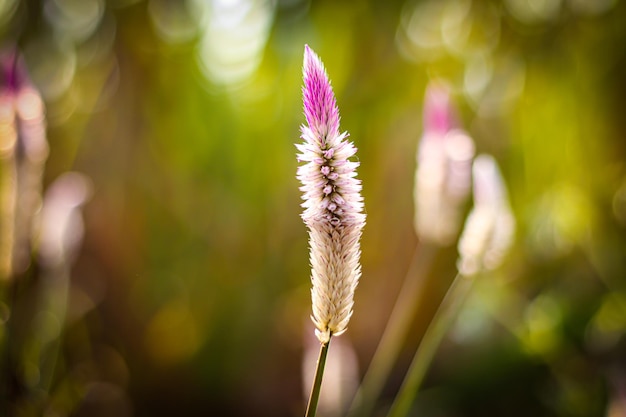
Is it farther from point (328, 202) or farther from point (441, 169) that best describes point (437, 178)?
point (328, 202)

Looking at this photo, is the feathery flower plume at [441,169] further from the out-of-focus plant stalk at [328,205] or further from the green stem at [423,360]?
the out-of-focus plant stalk at [328,205]

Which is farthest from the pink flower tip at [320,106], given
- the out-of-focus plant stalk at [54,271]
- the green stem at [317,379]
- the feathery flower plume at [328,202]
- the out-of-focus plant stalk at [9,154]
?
the out-of-focus plant stalk at [54,271]

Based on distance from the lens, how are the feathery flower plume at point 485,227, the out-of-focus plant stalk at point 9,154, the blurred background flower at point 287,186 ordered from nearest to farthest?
1. the out-of-focus plant stalk at point 9,154
2. the feathery flower plume at point 485,227
3. the blurred background flower at point 287,186

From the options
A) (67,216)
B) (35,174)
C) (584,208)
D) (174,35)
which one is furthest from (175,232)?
(584,208)

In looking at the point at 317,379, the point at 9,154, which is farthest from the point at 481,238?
the point at 9,154

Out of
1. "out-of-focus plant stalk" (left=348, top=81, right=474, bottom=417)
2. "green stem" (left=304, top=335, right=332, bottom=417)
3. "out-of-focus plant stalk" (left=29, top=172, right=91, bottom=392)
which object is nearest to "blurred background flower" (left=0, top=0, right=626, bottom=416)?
"out-of-focus plant stalk" (left=29, top=172, right=91, bottom=392)

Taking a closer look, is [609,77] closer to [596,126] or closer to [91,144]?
[596,126]

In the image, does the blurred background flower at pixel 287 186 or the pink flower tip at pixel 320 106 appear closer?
the pink flower tip at pixel 320 106

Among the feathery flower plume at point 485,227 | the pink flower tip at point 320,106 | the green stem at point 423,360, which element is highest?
the pink flower tip at point 320,106
